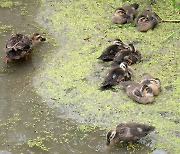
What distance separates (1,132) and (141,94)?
1.58 m

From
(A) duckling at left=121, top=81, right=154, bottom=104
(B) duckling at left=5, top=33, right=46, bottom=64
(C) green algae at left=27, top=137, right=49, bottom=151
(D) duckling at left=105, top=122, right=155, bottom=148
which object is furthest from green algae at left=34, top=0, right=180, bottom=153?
(C) green algae at left=27, top=137, right=49, bottom=151

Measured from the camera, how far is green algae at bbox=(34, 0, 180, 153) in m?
5.30

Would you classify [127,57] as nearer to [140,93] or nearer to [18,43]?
[140,93]

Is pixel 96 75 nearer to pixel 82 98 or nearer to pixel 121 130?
pixel 82 98

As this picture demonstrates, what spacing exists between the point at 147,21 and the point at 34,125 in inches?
102

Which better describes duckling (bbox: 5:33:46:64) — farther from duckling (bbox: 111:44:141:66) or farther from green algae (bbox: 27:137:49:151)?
green algae (bbox: 27:137:49:151)

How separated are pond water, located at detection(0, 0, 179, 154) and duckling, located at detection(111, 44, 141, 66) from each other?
103 cm

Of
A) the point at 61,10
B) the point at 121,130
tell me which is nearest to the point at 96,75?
the point at 121,130

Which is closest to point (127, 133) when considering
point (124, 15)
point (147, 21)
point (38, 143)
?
point (38, 143)

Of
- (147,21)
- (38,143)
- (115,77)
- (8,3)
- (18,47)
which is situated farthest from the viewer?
(8,3)

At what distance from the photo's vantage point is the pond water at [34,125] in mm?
4883

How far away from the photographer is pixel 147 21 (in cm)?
699

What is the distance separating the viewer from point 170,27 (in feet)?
23.4

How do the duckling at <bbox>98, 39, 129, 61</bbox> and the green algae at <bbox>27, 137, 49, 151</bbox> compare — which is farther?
the duckling at <bbox>98, 39, 129, 61</bbox>
